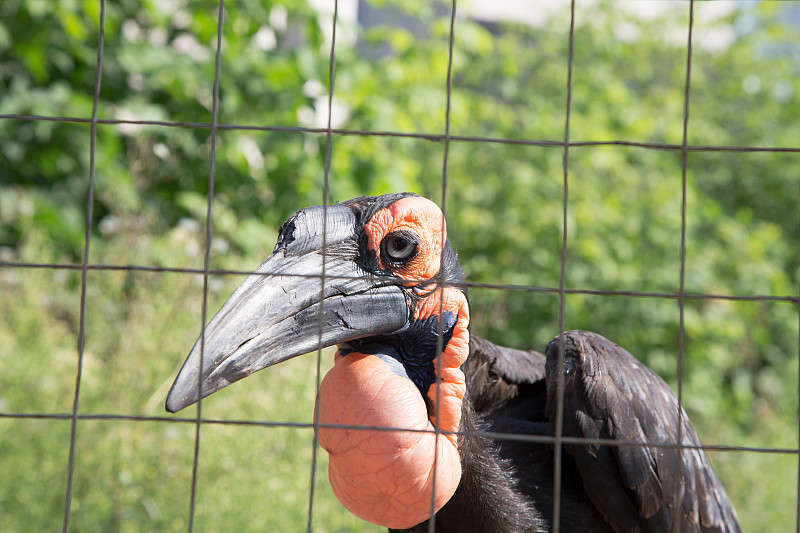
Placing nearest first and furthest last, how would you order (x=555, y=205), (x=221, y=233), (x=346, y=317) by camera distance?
(x=346, y=317)
(x=221, y=233)
(x=555, y=205)

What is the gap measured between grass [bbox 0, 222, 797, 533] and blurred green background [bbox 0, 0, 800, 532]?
0.03 feet

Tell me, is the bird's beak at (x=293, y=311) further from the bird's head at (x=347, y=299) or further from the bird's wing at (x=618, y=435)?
the bird's wing at (x=618, y=435)

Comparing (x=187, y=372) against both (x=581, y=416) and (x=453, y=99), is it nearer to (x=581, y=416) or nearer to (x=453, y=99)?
(x=581, y=416)

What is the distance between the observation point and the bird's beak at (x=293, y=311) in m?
1.61

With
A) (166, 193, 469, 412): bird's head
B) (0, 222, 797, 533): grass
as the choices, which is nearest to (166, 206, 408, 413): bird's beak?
(166, 193, 469, 412): bird's head

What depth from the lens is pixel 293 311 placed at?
1747mm

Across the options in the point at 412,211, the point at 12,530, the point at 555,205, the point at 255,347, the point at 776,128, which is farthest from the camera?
the point at 776,128

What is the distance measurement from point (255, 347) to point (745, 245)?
4.48 metres

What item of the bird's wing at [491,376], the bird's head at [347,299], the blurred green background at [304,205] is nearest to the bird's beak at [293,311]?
the bird's head at [347,299]

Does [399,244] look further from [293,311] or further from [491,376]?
[491,376]

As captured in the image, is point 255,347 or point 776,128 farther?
point 776,128

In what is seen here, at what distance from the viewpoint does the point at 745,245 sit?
17.5 ft

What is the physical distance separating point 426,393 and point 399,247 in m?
0.36

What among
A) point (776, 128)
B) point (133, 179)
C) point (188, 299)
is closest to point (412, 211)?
point (188, 299)
